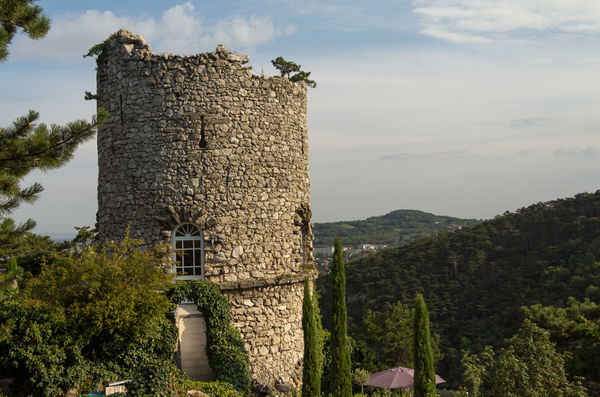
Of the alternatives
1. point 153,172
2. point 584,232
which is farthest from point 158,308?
point 584,232

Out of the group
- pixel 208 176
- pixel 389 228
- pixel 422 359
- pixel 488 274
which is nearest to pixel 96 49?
pixel 208 176

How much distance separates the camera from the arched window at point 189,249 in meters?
15.3

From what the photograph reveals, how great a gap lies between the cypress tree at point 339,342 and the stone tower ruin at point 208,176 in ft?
3.92

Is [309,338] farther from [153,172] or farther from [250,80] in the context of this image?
[250,80]

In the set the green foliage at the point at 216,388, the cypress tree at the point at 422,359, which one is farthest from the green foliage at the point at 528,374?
the green foliage at the point at 216,388

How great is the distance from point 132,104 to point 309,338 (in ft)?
26.4

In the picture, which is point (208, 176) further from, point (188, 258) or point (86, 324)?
point (86, 324)

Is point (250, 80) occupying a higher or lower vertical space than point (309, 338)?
higher

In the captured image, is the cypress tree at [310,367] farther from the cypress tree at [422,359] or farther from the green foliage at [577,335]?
the green foliage at [577,335]

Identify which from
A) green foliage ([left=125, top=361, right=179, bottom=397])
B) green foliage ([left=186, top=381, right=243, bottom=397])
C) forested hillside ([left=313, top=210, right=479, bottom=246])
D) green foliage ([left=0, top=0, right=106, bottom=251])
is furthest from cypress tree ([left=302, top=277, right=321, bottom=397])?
forested hillside ([left=313, top=210, right=479, bottom=246])

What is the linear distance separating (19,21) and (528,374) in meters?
15.4

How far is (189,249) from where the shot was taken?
1535 centimetres

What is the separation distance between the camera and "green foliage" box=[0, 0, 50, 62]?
10844mm

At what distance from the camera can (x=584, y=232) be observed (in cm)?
3475
